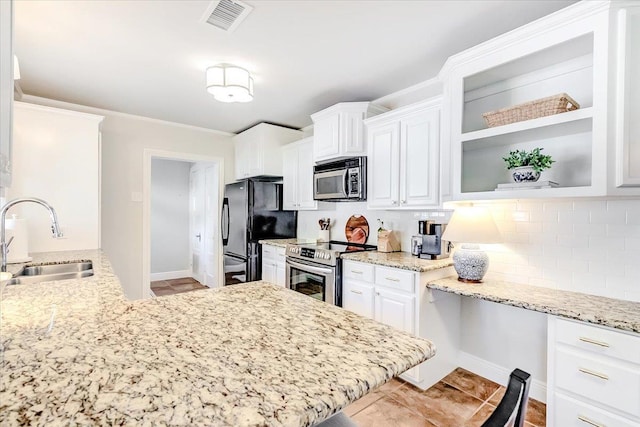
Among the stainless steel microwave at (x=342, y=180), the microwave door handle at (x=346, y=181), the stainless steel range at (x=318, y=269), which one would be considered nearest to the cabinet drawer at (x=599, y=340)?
the stainless steel range at (x=318, y=269)

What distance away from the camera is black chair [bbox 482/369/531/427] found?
569 millimetres

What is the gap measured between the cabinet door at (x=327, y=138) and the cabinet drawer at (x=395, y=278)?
1298 mm

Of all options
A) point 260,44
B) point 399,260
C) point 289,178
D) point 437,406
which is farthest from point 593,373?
point 289,178

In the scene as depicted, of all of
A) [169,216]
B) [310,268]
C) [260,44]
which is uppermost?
[260,44]

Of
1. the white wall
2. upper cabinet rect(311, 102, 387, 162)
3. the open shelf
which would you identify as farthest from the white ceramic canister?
the white wall

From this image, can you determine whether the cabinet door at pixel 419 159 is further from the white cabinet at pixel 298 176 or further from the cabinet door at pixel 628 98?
the white cabinet at pixel 298 176

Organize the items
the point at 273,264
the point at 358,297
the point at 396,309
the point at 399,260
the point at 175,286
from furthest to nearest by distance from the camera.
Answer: the point at 175,286
the point at 273,264
the point at 358,297
the point at 399,260
the point at 396,309

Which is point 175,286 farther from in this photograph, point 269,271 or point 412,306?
point 412,306

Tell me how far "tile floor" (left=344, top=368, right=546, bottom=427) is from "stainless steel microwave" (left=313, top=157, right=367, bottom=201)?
1643 millimetres

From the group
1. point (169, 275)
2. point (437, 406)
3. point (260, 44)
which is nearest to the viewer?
point (437, 406)

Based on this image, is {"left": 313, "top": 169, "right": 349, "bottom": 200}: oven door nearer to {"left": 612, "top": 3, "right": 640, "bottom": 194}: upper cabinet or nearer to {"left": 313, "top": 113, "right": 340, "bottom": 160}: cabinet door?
{"left": 313, "top": 113, "right": 340, "bottom": 160}: cabinet door

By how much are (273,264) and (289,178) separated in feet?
3.64

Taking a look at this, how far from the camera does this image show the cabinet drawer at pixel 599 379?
1.37 metres

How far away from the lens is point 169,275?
19.3 ft
